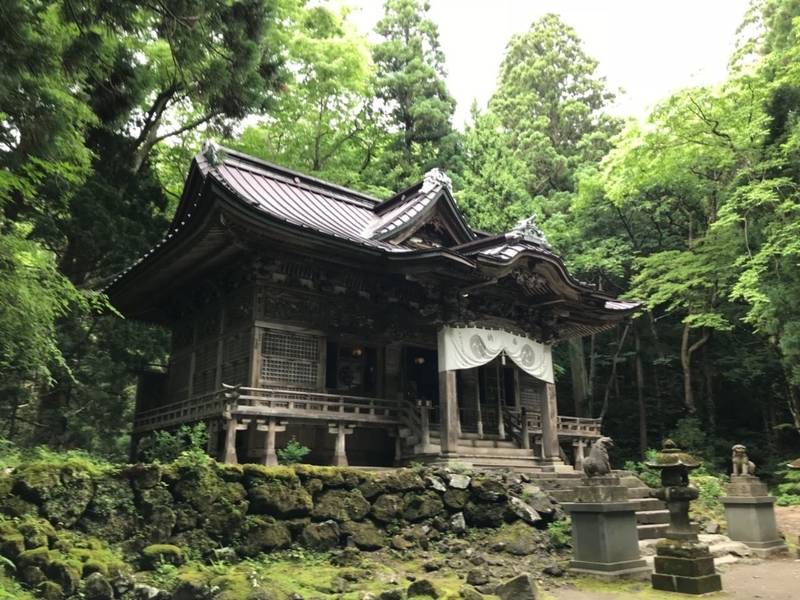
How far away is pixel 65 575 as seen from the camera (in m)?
5.98

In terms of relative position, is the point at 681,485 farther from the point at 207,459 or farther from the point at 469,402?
the point at 469,402

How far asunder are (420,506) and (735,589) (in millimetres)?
4593

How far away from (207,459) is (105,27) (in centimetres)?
548

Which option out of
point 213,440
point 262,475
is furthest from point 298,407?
point 262,475

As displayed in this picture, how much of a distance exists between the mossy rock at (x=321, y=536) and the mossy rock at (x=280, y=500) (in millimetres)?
268

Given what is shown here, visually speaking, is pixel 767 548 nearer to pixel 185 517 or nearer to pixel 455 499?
pixel 455 499

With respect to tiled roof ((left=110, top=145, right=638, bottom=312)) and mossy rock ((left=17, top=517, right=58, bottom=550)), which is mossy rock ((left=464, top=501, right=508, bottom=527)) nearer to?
tiled roof ((left=110, top=145, right=638, bottom=312))

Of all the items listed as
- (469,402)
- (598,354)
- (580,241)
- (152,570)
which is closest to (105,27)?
(152,570)

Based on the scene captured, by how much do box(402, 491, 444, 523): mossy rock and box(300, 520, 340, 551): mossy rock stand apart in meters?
1.39

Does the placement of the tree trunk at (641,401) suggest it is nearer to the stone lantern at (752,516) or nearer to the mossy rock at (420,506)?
the stone lantern at (752,516)

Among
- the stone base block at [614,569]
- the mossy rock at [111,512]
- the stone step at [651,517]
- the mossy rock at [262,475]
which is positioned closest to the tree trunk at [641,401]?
the stone step at [651,517]

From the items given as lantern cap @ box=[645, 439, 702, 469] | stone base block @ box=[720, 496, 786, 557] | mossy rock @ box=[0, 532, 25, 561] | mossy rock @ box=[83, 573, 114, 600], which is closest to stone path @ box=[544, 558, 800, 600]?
stone base block @ box=[720, 496, 786, 557]

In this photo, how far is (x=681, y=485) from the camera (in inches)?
324

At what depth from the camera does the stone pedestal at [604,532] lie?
838 centimetres
